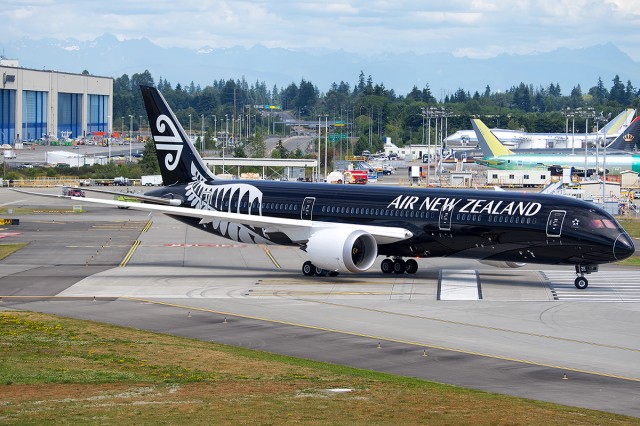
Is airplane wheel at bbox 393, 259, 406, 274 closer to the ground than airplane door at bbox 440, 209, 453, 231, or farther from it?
closer to the ground

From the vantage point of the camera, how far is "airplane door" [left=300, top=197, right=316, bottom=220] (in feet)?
167

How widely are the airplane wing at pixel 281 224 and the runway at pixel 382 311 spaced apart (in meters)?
2.23

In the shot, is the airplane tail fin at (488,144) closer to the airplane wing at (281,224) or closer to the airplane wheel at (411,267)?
the airplane wheel at (411,267)

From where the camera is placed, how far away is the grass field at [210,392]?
22.4 meters

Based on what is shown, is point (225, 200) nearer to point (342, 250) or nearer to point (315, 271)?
point (315, 271)

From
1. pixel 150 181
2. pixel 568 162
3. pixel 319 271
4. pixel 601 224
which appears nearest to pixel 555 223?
pixel 601 224

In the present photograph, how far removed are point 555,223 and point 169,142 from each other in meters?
22.6

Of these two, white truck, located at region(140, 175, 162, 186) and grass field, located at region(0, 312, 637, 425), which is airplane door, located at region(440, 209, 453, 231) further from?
white truck, located at region(140, 175, 162, 186)

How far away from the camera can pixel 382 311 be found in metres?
40.1

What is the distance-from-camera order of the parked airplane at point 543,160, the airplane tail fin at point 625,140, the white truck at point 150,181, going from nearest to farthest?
the white truck at point 150,181 < the parked airplane at point 543,160 < the airplane tail fin at point 625,140

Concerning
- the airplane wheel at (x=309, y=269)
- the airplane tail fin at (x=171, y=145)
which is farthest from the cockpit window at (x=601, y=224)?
the airplane tail fin at (x=171, y=145)

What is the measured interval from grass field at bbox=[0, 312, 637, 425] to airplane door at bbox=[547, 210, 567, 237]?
734 inches

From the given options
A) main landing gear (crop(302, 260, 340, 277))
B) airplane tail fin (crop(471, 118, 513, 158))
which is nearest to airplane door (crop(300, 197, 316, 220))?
main landing gear (crop(302, 260, 340, 277))

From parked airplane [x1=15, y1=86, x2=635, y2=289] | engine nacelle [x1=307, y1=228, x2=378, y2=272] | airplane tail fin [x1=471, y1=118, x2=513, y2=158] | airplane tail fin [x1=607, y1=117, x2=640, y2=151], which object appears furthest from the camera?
airplane tail fin [x1=607, y1=117, x2=640, y2=151]
